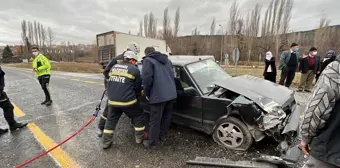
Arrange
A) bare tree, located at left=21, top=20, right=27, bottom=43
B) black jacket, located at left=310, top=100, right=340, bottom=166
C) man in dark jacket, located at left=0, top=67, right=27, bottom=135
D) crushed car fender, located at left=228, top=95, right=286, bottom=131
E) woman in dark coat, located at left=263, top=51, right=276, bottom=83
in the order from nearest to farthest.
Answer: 1. black jacket, located at left=310, top=100, right=340, bottom=166
2. crushed car fender, located at left=228, top=95, right=286, bottom=131
3. man in dark jacket, located at left=0, top=67, right=27, bottom=135
4. woman in dark coat, located at left=263, top=51, right=276, bottom=83
5. bare tree, located at left=21, top=20, right=27, bottom=43

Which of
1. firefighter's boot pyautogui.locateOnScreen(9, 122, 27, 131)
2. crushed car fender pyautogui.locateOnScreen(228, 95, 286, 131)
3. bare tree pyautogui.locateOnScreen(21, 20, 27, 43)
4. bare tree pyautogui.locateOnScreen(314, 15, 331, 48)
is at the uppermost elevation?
bare tree pyautogui.locateOnScreen(21, 20, 27, 43)

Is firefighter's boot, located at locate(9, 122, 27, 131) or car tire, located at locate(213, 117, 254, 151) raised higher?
car tire, located at locate(213, 117, 254, 151)

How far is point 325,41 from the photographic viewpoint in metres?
32.4

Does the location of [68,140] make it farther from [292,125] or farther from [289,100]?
[289,100]

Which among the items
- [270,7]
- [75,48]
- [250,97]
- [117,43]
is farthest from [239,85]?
[75,48]

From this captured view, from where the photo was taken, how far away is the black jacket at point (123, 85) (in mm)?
3039

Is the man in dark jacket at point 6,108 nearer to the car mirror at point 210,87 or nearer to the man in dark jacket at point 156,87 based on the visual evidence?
the man in dark jacket at point 156,87

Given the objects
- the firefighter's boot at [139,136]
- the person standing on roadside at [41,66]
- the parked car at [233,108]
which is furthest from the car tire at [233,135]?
the person standing on roadside at [41,66]

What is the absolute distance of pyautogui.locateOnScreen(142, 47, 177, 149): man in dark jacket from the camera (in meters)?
3.03

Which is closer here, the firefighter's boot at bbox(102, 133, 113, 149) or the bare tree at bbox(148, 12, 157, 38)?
the firefighter's boot at bbox(102, 133, 113, 149)

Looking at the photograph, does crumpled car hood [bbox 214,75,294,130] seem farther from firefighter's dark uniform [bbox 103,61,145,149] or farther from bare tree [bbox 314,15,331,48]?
bare tree [bbox 314,15,331,48]

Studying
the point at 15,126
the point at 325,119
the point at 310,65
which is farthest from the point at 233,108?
the point at 310,65

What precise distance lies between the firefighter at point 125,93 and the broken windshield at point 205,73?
1089mm

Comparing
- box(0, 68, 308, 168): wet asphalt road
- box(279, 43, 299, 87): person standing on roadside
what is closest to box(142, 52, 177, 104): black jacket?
box(0, 68, 308, 168): wet asphalt road
